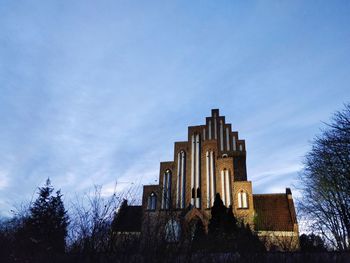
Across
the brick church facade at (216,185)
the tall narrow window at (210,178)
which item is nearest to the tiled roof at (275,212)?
the brick church facade at (216,185)

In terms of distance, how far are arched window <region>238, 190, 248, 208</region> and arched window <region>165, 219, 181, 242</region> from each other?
63.5ft

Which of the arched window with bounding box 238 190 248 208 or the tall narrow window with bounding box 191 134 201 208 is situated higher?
the tall narrow window with bounding box 191 134 201 208

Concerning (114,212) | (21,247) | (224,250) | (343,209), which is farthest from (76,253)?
(343,209)

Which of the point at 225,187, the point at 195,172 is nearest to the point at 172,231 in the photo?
the point at 225,187

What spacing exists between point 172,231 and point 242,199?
65.0ft

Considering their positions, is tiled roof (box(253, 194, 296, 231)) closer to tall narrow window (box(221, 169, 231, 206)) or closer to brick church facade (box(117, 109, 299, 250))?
brick church facade (box(117, 109, 299, 250))

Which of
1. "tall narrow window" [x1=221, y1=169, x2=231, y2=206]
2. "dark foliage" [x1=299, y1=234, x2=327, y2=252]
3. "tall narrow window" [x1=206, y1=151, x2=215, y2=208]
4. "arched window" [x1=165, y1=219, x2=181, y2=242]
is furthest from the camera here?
"tall narrow window" [x1=206, y1=151, x2=215, y2=208]

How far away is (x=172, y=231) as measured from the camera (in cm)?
745

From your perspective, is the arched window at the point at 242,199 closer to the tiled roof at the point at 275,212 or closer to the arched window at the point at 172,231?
the tiled roof at the point at 275,212

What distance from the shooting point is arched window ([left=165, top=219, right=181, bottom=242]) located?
725cm

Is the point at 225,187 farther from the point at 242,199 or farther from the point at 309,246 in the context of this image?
the point at 309,246

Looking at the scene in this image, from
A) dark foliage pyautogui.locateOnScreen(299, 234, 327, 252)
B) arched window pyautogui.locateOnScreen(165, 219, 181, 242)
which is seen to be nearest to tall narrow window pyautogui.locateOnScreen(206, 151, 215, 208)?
dark foliage pyautogui.locateOnScreen(299, 234, 327, 252)

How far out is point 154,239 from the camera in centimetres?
693

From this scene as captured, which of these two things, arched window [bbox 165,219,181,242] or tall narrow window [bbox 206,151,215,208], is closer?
arched window [bbox 165,219,181,242]
